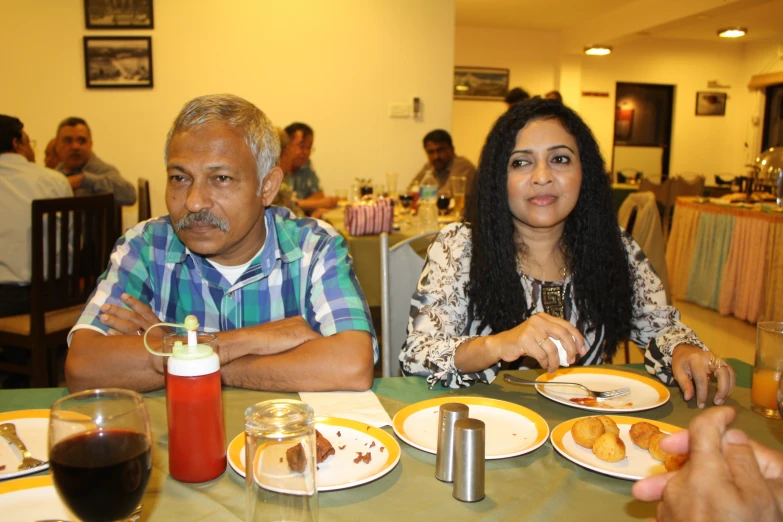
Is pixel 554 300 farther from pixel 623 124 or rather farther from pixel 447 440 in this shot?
pixel 623 124

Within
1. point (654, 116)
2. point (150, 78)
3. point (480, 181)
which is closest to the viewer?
point (480, 181)

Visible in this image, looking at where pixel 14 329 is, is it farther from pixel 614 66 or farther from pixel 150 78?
pixel 614 66

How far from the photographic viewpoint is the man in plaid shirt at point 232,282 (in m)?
1.39

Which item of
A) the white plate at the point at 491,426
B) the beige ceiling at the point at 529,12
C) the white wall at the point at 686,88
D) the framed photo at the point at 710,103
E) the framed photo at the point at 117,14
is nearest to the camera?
the white plate at the point at 491,426

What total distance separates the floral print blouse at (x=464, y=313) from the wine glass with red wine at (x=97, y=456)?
85cm

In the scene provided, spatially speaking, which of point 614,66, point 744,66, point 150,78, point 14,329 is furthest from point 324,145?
point 744,66

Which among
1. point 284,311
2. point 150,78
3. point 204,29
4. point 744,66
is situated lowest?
point 284,311

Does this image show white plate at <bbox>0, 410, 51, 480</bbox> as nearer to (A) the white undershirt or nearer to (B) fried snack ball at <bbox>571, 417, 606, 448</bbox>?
(A) the white undershirt

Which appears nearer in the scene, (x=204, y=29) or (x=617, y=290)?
(x=617, y=290)

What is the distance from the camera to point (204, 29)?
20.2 feet

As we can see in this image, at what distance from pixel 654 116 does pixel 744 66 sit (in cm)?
213

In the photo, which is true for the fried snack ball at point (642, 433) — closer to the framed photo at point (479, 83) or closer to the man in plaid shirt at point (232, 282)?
the man in plaid shirt at point (232, 282)

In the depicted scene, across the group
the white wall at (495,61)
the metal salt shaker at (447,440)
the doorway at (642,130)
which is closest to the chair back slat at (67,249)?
the metal salt shaker at (447,440)

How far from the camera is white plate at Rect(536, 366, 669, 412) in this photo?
1.29 meters
